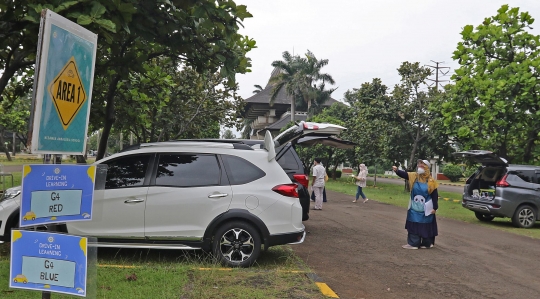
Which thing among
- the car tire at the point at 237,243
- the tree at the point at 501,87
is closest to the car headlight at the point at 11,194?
the car tire at the point at 237,243

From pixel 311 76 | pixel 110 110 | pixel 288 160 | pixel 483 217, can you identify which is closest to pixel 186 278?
pixel 288 160

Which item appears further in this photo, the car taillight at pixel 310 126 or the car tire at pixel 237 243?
the car taillight at pixel 310 126

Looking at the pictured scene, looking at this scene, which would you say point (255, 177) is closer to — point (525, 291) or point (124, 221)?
point (124, 221)

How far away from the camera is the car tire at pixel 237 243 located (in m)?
7.14

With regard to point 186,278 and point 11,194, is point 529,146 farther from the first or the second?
point 11,194

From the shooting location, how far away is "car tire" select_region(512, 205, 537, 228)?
46.3 feet

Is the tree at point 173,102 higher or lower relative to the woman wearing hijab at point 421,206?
higher

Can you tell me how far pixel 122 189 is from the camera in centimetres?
731

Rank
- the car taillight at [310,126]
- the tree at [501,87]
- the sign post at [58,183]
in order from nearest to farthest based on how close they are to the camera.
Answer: the sign post at [58,183] < the car taillight at [310,126] < the tree at [501,87]

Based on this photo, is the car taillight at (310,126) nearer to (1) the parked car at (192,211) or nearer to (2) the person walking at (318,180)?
(1) the parked car at (192,211)

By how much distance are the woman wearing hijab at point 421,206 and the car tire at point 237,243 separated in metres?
3.45

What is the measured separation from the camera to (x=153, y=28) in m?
7.63

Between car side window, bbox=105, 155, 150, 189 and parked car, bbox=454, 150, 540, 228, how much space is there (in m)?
9.27

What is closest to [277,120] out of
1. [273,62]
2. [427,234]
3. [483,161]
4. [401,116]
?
[273,62]
